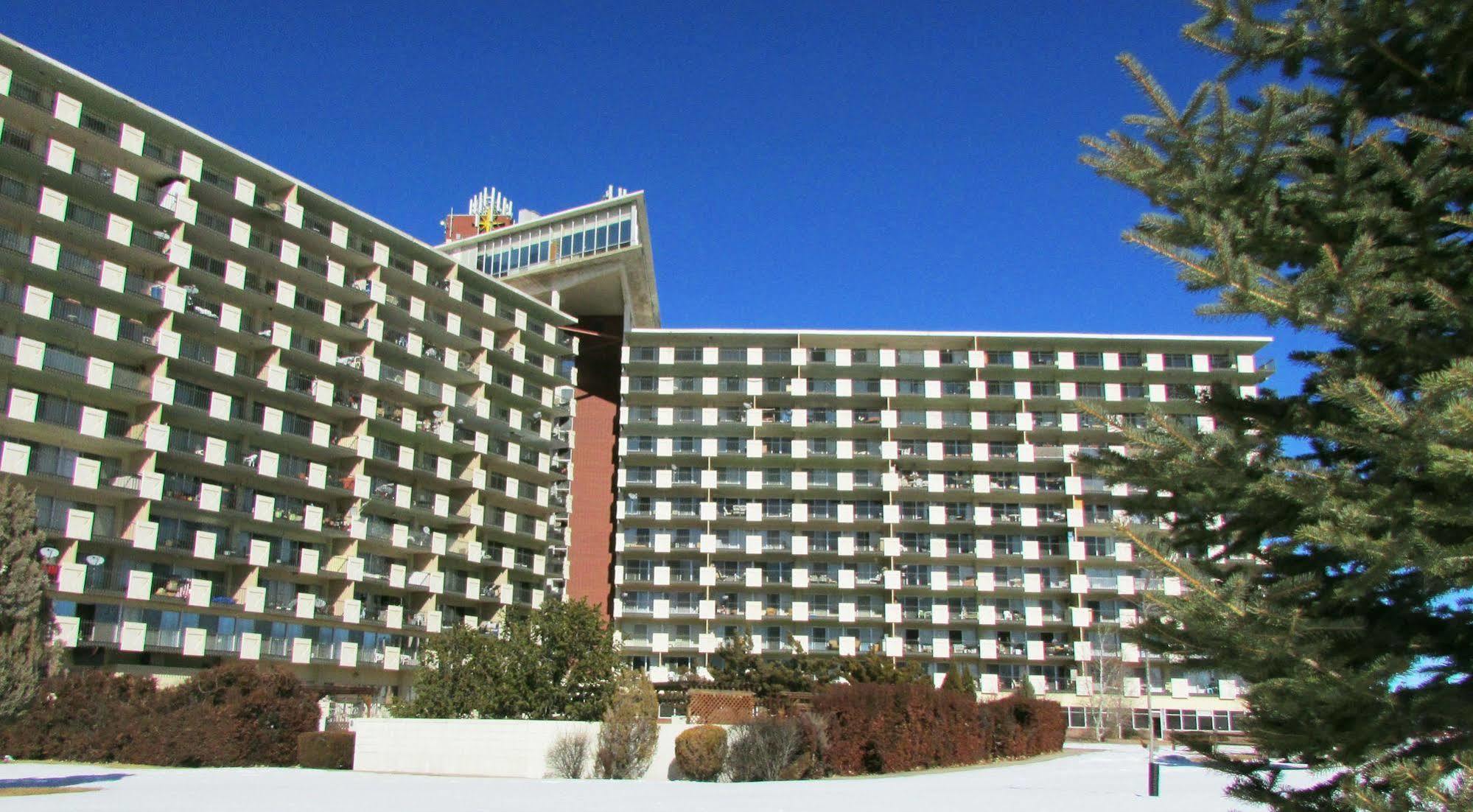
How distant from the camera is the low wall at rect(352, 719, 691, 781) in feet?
104

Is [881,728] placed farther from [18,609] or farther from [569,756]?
[18,609]

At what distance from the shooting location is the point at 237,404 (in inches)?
2576

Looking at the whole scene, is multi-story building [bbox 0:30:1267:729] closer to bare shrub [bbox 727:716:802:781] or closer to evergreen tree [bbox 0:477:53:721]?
bare shrub [bbox 727:716:802:781]

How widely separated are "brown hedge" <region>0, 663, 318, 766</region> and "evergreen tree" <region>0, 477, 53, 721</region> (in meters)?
8.26

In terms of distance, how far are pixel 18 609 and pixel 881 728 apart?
21.8 m

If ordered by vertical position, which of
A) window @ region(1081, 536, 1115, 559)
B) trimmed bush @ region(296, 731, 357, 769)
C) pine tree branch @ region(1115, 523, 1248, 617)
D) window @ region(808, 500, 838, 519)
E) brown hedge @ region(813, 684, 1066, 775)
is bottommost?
trimmed bush @ region(296, 731, 357, 769)

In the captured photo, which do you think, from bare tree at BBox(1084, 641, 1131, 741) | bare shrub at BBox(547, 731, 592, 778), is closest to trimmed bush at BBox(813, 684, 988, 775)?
bare shrub at BBox(547, 731, 592, 778)

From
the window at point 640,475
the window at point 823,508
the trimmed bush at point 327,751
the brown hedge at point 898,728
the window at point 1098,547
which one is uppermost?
the window at point 640,475

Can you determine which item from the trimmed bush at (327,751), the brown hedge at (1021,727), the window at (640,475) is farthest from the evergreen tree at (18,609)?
the window at (640,475)

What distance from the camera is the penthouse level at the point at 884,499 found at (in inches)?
3430

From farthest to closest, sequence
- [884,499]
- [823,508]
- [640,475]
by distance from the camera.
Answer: [640,475] → [823,508] → [884,499]

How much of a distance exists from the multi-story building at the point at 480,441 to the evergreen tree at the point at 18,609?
960 inches

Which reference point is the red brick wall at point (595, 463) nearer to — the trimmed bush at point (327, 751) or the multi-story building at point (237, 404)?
the multi-story building at point (237, 404)

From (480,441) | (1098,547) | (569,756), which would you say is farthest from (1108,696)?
(569,756)
